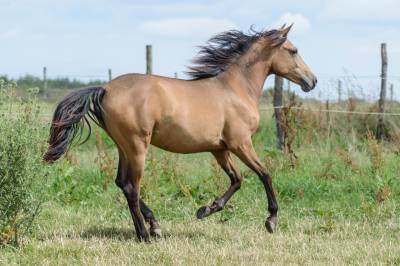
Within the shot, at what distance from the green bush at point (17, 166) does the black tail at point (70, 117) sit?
1.24ft

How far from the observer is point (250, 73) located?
8742 millimetres

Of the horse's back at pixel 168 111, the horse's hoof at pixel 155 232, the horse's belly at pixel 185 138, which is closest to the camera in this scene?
the horse's back at pixel 168 111

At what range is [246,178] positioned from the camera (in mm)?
10891

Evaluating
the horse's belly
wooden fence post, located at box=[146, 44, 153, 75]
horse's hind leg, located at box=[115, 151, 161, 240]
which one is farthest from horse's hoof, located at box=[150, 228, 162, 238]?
wooden fence post, located at box=[146, 44, 153, 75]

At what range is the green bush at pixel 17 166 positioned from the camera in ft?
22.8

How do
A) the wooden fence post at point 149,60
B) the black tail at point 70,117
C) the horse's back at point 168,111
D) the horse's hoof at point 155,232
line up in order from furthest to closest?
the wooden fence post at point 149,60, the horse's hoof at point 155,232, the black tail at point 70,117, the horse's back at point 168,111

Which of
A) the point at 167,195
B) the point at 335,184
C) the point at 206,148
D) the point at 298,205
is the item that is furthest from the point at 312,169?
the point at 206,148

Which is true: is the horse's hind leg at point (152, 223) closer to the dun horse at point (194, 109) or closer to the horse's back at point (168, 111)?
the dun horse at point (194, 109)

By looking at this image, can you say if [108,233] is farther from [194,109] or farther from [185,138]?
[194,109]

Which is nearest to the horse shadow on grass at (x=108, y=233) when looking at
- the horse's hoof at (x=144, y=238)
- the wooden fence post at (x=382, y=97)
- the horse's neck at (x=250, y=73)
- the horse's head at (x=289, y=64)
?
the horse's hoof at (x=144, y=238)

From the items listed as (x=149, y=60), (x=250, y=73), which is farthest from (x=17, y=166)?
(x=149, y=60)

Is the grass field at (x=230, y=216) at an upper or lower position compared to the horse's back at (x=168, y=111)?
lower

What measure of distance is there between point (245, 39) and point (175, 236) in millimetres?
2521

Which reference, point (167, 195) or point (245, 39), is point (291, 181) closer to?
point (167, 195)
